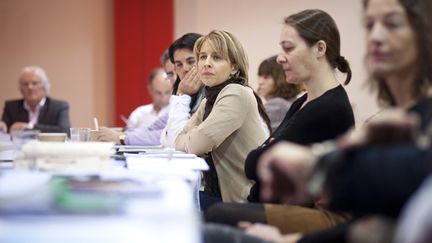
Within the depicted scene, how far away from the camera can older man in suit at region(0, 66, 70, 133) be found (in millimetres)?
4719

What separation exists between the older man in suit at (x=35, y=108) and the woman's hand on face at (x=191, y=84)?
189 cm

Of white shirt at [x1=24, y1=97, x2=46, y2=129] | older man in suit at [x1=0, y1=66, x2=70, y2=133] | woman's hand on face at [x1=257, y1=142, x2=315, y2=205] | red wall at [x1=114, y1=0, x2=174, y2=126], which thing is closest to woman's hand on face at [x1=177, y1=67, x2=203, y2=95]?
older man in suit at [x1=0, y1=66, x2=70, y2=133]

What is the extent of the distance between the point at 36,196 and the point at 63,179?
30cm

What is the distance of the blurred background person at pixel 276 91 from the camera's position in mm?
3594

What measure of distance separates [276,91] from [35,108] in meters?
2.17

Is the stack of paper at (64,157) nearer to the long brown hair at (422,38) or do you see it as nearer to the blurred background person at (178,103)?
the long brown hair at (422,38)

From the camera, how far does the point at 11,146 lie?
2164 millimetres

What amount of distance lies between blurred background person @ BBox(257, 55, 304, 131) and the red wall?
184 cm

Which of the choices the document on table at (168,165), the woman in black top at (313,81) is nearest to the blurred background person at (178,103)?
the document on table at (168,165)

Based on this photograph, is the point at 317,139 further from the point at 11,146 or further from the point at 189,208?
the point at 11,146

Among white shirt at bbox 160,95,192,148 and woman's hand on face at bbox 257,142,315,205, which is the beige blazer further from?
woman's hand on face at bbox 257,142,315,205


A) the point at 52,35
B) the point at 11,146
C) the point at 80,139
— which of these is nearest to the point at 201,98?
the point at 80,139

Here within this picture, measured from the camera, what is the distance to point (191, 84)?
3.00m

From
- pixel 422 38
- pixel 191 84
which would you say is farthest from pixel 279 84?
pixel 422 38
